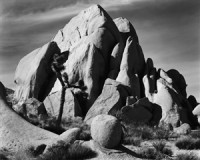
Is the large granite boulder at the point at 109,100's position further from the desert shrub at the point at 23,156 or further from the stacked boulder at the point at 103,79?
the desert shrub at the point at 23,156

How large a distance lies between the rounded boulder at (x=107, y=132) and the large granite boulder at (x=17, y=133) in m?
2.50

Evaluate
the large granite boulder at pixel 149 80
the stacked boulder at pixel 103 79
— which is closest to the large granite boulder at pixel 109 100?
the stacked boulder at pixel 103 79

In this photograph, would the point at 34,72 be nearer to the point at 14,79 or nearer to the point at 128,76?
the point at 14,79

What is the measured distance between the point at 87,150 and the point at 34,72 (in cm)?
2379

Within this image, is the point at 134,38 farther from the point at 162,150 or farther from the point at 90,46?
the point at 162,150

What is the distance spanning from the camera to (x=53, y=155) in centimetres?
1546

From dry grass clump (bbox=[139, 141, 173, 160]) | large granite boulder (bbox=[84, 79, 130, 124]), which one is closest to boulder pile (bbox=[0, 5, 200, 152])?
large granite boulder (bbox=[84, 79, 130, 124])

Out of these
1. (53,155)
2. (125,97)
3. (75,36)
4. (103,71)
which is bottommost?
(53,155)

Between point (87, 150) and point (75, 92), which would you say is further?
point (75, 92)

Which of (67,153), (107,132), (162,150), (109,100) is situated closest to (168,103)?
(109,100)

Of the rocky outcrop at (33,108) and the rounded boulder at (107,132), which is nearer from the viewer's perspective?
the rounded boulder at (107,132)

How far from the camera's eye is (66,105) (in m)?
34.4

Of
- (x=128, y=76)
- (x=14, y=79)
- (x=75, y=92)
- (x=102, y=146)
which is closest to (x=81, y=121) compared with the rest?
(x=75, y=92)

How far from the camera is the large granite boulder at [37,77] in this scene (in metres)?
38.7
